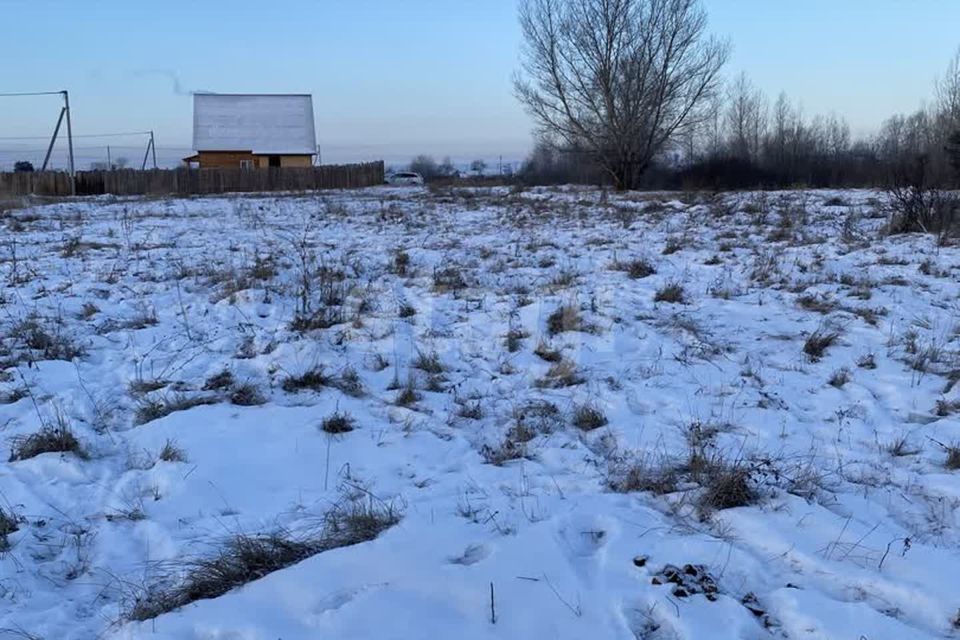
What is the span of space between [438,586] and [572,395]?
7.28ft

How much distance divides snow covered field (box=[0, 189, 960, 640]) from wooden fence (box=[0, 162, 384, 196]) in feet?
83.9

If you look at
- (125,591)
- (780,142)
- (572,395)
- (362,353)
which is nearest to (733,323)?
(572,395)

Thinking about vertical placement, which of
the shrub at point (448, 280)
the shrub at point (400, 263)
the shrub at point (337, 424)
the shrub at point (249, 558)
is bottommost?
the shrub at point (249, 558)

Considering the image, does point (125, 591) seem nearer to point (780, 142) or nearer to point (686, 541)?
point (686, 541)

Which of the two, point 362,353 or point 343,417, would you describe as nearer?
point 343,417

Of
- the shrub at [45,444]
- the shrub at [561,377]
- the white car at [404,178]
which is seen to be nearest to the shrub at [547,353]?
the shrub at [561,377]

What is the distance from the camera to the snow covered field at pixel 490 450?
8.44ft

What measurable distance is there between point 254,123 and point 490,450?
5064cm

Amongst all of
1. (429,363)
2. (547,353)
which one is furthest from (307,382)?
(547,353)

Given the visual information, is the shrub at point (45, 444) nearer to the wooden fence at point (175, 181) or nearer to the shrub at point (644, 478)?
the shrub at point (644, 478)

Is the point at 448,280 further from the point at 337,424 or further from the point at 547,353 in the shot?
the point at 337,424

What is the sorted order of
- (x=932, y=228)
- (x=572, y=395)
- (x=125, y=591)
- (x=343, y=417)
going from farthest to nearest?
(x=932, y=228), (x=572, y=395), (x=343, y=417), (x=125, y=591)

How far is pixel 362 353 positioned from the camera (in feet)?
18.2

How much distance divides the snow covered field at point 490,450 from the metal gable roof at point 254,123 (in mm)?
43701
